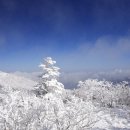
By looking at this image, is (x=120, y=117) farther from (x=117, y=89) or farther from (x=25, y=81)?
(x=25, y=81)

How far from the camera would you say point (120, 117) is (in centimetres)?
2992

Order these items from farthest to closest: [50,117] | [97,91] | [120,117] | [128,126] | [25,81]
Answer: [25,81]
[97,91]
[120,117]
[128,126]
[50,117]

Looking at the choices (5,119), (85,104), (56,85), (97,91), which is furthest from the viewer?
(97,91)

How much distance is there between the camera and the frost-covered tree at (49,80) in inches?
1398

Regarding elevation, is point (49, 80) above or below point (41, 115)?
above

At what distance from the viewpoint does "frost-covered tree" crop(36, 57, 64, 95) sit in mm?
35500

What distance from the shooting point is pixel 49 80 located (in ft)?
119

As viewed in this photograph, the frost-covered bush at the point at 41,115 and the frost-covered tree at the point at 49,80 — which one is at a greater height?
the frost-covered tree at the point at 49,80

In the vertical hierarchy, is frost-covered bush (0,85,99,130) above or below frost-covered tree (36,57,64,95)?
below

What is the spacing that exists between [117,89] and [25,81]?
100 metres

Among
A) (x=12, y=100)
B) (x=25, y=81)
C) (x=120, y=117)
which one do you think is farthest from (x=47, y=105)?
(x=25, y=81)

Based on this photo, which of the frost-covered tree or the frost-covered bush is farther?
the frost-covered tree

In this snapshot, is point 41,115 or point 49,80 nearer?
point 41,115

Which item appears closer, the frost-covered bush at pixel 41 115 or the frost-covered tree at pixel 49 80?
the frost-covered bush at pixel 41 115
